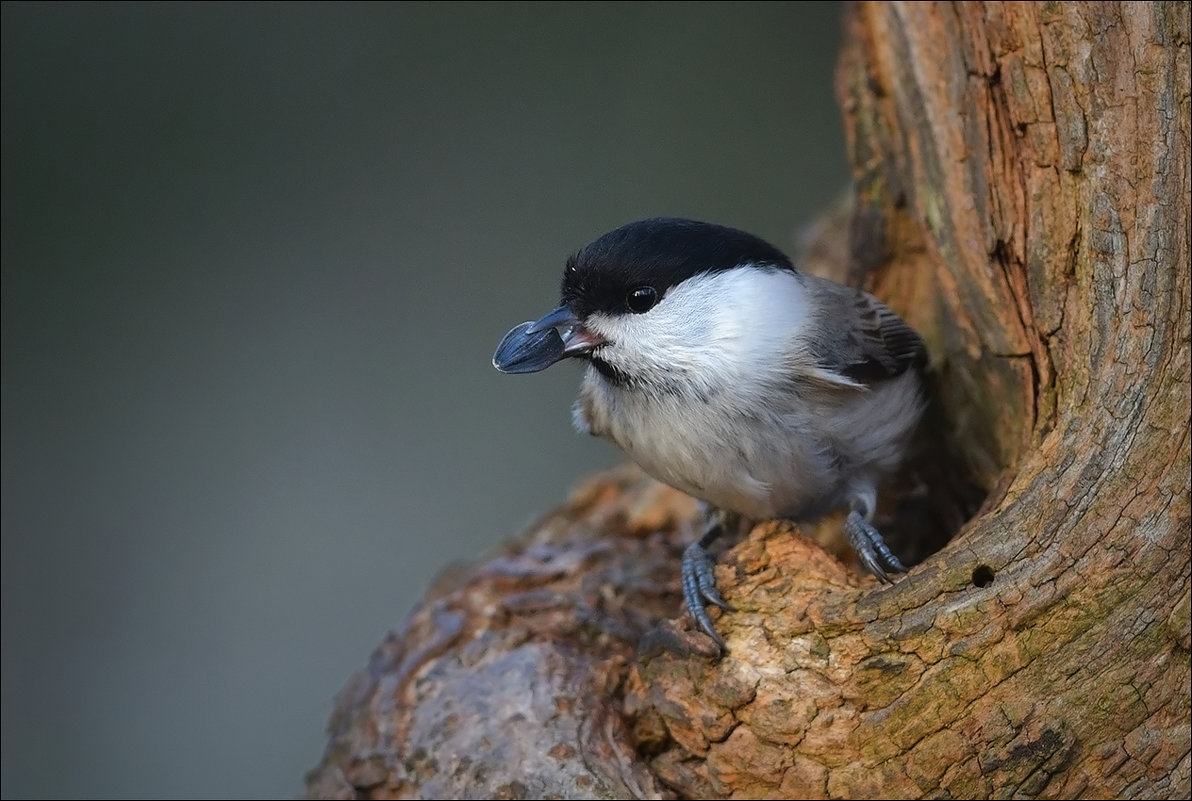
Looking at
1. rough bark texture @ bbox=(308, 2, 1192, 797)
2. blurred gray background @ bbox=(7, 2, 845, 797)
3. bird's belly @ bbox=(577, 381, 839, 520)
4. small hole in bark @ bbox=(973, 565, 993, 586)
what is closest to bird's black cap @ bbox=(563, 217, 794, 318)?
bird's belly @ bbox=(577, 381, 839, 520)

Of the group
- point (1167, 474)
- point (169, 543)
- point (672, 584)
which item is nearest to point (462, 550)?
point (169, 543)

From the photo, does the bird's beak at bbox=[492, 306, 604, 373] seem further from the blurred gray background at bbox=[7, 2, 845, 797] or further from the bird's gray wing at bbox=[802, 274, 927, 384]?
the blurred gray background at bbox=[7, 2, 845, 797]

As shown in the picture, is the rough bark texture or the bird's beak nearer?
the rough bark texture

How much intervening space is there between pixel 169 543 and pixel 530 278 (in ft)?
5.74

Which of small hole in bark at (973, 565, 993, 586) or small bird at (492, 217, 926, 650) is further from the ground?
small bird at (492, 217, 926, 650)

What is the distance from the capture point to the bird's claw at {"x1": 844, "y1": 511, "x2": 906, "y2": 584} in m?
2.25

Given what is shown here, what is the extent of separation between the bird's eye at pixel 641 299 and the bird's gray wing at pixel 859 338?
1.19ft

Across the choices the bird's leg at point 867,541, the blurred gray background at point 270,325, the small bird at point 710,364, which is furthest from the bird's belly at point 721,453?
the blurred gray background at point 270,325

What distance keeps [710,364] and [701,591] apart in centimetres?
47

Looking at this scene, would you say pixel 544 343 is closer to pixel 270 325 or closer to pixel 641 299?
pixel 641 299

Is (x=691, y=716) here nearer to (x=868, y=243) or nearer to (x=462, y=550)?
(x=868, y=243)

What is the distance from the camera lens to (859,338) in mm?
2412

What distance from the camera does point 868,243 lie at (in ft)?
9.59

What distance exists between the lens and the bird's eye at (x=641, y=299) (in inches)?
85.4
